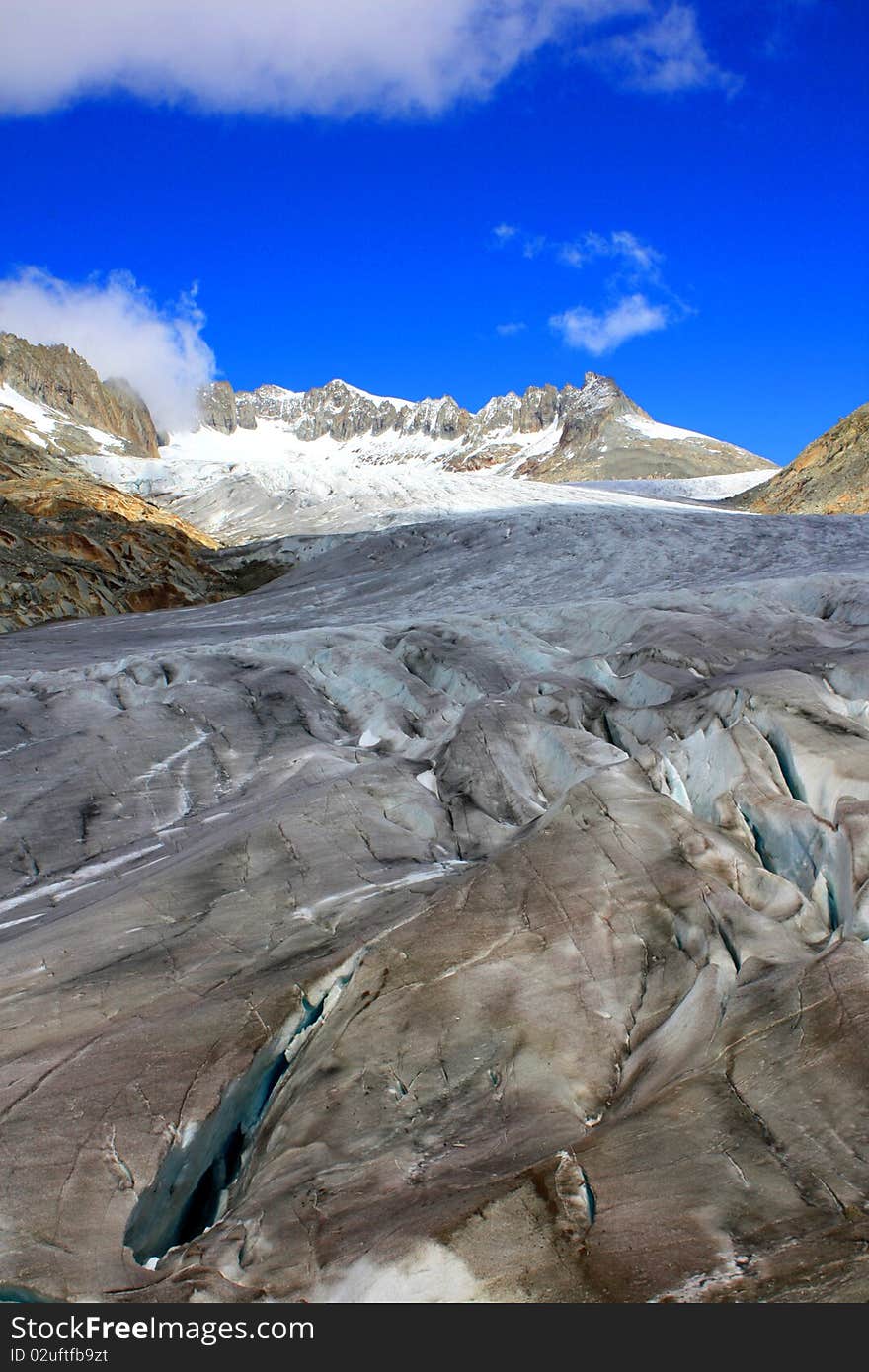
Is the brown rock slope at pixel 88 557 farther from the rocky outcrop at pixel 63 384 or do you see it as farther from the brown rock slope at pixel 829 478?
the rocky outcrop at pixel 63 384

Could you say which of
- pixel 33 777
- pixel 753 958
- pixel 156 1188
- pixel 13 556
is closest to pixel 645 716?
pixel 753 958

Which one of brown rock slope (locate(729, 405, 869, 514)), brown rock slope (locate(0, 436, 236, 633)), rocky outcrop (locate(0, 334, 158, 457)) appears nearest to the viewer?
brown rock slope (locate(0, 436, 236, 633))

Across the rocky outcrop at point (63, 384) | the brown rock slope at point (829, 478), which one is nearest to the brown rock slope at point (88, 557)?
the brown rock slope at point (829, 478)

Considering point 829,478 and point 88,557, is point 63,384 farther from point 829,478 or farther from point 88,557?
point 88,557

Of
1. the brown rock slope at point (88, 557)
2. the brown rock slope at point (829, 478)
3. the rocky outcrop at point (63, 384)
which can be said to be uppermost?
the rocky outcrop at point (63, 384)

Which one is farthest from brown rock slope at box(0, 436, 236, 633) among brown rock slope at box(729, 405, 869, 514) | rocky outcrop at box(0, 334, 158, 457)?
rocky outcrop at box(0, 334, 158, 457)

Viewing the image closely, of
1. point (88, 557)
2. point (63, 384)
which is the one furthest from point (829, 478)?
point (63, 384)

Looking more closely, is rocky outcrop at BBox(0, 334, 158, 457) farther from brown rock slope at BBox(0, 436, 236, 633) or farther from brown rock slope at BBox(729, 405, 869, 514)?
brown rock slope at BBox(0, 436, 236, 633)
